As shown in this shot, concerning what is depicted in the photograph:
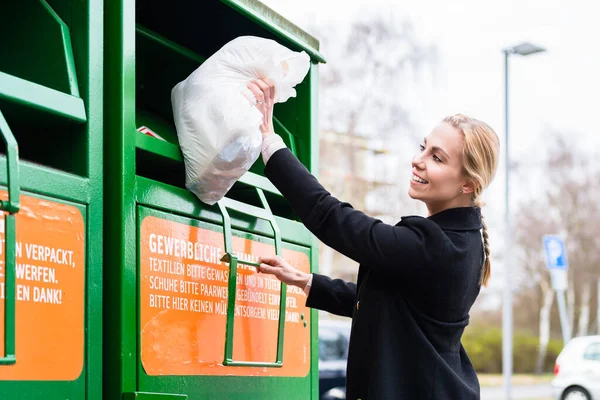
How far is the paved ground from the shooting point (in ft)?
67.8

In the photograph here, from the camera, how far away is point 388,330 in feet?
7.72

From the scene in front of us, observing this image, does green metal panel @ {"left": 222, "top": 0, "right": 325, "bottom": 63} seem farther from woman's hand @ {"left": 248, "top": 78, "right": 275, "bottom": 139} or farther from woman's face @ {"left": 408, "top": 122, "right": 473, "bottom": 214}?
woman's face @ {"left": 408, "top": 122, "right": 473, "bottom": 214}

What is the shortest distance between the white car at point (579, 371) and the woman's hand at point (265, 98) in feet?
41.5

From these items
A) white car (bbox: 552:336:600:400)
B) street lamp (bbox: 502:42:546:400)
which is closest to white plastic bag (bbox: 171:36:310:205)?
Result: street lamp (bbox: 502:42:546:400)

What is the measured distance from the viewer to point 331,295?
2.88 metres

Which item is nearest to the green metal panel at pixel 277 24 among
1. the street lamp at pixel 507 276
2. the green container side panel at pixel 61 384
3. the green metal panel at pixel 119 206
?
the green metal panel at pixel 119 206

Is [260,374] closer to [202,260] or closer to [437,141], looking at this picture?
[202,260]

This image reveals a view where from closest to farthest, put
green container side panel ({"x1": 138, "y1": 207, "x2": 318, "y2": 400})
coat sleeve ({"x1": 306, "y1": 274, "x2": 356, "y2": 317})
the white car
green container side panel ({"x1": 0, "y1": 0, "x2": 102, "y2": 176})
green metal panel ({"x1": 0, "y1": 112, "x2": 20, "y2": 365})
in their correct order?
1. green metal panel ({"x1": 0, "y1": 112, "x2": 20, "y2": 365})
2. green container side panel ({"x1": 0, "y1": 0, "x2": 102, "y2": 176})
3. green container side panel ({"x1": 138, "y1": 207, "x2": 318, "y2": 400})
4. coat sleeve ({"x1": 306, "y1": 274, "x2": 356, "y2": 317})
5. the white car

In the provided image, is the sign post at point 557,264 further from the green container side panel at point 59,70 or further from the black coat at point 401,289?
the green container side panel at point 59,70

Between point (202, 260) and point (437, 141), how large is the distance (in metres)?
0.74

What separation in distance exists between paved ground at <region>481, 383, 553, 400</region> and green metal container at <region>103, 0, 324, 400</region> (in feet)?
58.4

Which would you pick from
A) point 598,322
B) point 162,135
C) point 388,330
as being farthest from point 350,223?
point 598,322

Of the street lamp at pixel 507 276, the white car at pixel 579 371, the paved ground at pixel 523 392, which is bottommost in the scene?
the paved ground at pixel 523 392

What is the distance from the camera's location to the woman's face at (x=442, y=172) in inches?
98.0
